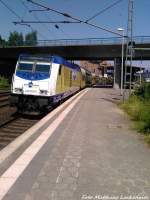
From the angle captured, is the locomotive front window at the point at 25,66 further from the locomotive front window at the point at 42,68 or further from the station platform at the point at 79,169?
the station platform at the point at 79,169

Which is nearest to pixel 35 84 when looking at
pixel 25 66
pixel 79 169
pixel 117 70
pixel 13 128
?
pixel 25 66

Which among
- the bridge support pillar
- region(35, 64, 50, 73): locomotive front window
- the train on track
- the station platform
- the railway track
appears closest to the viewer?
the station platform

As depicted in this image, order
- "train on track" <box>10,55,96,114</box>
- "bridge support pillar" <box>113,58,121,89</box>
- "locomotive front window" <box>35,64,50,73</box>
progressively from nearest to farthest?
"train on track" <box>10,55,96,114</box> < "locomotive front window" <box>35,64,50,73</box> < "bridge support pillar" <box>113,58,121,89</box>

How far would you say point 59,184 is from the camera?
251 inches

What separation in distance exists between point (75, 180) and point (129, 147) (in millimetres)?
3168

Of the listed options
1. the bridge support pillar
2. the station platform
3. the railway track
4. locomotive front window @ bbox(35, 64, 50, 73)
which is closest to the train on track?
locomotive front window @ bbox(35, 64, 50, 73)

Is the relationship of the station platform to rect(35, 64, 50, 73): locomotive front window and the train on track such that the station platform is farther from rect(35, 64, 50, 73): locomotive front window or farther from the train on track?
rect(35, 64, 50, 73): locomotive front window

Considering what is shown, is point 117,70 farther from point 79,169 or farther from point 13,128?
point 79,169

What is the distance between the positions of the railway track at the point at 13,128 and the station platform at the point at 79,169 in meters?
2.76

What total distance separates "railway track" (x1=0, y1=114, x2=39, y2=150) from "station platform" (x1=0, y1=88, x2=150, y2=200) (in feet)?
9.07

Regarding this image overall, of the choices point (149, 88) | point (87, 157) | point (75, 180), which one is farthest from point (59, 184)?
point (149, 88)

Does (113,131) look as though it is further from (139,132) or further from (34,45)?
(34,45)

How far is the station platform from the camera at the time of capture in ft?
19.6

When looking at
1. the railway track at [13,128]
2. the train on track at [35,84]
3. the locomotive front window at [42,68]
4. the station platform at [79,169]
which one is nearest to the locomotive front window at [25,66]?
the train on track at [35,84]
